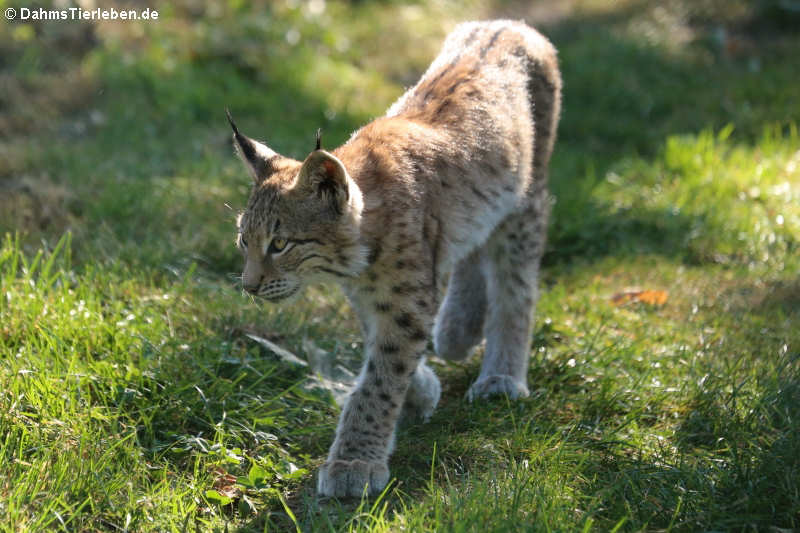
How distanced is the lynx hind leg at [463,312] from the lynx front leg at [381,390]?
3.31 ft

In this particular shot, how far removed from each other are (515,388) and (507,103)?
1.40 meters

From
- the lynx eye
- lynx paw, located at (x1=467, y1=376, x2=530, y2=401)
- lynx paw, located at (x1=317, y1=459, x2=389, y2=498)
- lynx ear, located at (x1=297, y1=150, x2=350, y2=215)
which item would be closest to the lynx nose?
the lynx eye

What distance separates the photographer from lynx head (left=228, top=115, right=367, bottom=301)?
354 centimetres

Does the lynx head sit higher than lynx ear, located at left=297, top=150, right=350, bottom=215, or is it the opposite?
lynx ear, located at left=297, top=150, right=350, bottom=215

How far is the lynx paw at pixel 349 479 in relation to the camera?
11.3 ft

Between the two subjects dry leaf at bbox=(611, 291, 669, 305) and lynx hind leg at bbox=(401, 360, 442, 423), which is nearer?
lynx hind leg at bbox=(401, 360, 442, 423)

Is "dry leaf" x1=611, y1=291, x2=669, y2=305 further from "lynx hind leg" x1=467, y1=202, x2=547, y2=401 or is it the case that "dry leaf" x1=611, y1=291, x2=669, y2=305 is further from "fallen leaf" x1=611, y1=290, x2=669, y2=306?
"lynx hind leg" x1=467, y1=202, x2=547, y2=401

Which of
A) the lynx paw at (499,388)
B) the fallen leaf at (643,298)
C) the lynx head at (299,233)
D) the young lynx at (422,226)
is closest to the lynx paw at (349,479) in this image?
the young lynx at (422,226)

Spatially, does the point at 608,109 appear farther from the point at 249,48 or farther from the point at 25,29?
the point at 25,29

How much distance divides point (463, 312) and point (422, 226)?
3.86ft

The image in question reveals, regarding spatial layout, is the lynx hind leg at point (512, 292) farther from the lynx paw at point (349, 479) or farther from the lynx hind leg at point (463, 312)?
the lynx paw at point (349, 479)

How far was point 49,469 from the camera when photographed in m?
3.19

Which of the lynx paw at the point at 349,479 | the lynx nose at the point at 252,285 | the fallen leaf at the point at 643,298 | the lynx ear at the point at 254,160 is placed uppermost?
the lynx ear at the point at 254,160

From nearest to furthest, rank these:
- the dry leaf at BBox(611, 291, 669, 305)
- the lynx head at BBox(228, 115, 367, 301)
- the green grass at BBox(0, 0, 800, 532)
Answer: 1. the green grass at BBox(0, 0, 800, 532)
2. the lynx head at BBox(228, 115, 367, 301)
3. the dry leaf at BBox(611, 291, 669, 305)
